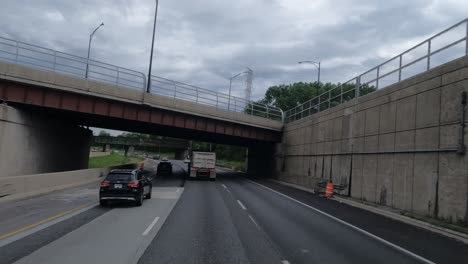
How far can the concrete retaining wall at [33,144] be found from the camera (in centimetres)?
2383

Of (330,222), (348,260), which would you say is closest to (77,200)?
(330,222)

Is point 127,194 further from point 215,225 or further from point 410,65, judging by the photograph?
point 410,65

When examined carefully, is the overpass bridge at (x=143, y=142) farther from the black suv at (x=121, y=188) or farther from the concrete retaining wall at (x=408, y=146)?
the black suv at (x=121, y=188)

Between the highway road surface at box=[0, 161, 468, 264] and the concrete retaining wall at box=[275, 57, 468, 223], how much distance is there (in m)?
2.44

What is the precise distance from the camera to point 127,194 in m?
17.1

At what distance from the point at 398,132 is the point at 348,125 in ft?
24.2

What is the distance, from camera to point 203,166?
4019cm

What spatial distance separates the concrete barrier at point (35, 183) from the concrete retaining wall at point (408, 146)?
17028 mm

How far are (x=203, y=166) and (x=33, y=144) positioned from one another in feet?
54.9

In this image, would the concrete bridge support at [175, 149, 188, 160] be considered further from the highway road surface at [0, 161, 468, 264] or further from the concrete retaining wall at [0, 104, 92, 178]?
the highway road surface at [0, 161, 468, 264]

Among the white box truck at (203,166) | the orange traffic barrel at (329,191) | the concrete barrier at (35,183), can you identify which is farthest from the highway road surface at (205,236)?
the white box truck at (203,166)

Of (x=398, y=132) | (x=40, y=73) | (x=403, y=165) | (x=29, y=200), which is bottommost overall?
(x=29, y=200)

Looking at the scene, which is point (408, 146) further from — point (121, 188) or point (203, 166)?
point (203, 166)

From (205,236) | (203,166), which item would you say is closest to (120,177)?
(205,236)
